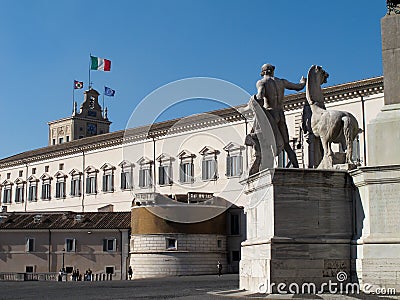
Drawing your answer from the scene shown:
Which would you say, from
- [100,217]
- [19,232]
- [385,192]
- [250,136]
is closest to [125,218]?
[100,217]

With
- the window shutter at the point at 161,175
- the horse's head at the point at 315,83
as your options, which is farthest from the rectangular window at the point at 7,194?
the horse's head at the point at 315,83

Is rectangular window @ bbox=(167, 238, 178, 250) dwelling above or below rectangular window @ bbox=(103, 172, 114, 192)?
below

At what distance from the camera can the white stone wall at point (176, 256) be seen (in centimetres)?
4375

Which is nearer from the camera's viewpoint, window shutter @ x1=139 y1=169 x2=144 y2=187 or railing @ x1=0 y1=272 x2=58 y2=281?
railing @ x1=0 y1=272 x2=58 y2=281

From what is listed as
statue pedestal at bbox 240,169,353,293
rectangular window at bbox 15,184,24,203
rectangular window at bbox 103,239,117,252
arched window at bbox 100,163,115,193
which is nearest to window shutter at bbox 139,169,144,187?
arched window at bbox 100,163,115,193

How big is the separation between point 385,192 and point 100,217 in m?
40.0

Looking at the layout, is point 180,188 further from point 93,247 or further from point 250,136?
point 250,136

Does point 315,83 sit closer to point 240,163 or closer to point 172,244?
point 172,244

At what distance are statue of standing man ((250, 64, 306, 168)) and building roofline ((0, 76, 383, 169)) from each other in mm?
23792

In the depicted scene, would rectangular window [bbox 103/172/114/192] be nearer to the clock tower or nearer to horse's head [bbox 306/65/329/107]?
the clock tower

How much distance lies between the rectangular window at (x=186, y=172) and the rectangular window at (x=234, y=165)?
13.1 ft

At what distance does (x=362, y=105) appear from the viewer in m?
39.7

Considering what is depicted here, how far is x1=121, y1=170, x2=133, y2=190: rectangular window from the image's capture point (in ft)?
188

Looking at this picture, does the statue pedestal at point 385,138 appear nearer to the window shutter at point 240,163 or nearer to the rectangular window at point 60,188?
the window shutter at point 240,163
